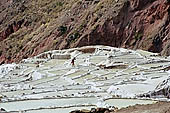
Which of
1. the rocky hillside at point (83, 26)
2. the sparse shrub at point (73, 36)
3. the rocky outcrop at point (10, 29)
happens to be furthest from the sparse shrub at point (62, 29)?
the rocky outcrop at point (10, 29)

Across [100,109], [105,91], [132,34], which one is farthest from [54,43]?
[100,109]

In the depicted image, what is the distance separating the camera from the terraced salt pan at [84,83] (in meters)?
9.77

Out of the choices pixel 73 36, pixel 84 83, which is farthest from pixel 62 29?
pixel 84 83

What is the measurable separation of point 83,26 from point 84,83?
1601cm

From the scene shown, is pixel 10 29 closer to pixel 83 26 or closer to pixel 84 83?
pixel 83 26

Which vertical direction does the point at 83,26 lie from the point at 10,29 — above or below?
below

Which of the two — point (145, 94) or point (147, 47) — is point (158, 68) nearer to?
point (145, 94)

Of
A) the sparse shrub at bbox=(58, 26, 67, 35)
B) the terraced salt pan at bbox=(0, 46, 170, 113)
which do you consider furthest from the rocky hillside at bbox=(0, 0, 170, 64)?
the terraced salt pan at bbox=(0, 46, 170, 113)

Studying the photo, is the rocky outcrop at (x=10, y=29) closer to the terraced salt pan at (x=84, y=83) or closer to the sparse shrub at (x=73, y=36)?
the sparse shrub at (x=73, y=36)

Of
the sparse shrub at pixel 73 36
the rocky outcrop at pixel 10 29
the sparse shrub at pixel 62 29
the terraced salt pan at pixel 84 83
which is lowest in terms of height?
the terraced salt pan at pixel 84 83

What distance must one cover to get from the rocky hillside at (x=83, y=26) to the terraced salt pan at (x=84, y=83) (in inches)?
210

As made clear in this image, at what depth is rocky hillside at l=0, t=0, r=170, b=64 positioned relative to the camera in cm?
2441

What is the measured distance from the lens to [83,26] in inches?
1120

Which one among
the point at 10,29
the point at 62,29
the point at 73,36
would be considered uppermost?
the point at 10,29
